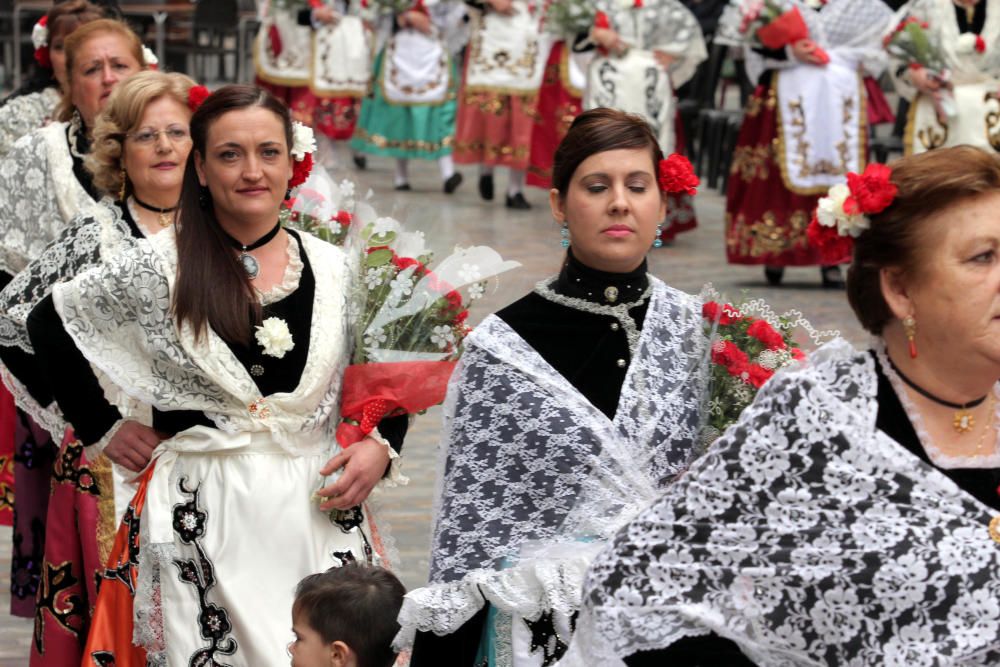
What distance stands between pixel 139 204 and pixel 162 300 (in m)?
0.92

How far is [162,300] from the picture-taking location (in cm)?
410

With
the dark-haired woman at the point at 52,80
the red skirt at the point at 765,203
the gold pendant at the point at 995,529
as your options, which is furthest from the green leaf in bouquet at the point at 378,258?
the red skirt at the point at 765,203

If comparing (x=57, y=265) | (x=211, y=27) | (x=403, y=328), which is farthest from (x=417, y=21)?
(x=403, y=328)

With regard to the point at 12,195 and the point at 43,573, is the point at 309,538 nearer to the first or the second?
the point at 43,573

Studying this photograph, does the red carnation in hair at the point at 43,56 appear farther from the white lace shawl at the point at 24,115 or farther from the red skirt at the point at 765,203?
the red skirt at the point at 765,203

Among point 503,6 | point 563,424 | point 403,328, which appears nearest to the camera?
point 563,424

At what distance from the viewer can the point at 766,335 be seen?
12.0ft

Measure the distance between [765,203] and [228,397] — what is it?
327 inches

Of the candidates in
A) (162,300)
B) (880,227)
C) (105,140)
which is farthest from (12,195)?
(880,227)

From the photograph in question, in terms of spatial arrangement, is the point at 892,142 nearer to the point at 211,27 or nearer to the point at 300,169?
the point at 300,169

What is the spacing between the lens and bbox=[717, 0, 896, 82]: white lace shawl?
1153 cm

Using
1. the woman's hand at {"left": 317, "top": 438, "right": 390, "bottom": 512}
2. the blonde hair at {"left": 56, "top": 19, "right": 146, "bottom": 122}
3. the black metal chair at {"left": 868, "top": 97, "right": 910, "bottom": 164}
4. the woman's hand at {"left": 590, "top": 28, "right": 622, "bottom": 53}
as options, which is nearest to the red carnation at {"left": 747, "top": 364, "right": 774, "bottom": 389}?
the woman's hand at {"left": 317, "top": 438, "right": 390, "bottom": 512}

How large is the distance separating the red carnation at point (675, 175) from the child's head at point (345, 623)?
106cm

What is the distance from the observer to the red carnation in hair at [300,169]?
4.40 metres
